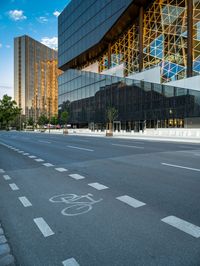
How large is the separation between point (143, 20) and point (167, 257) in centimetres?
5334

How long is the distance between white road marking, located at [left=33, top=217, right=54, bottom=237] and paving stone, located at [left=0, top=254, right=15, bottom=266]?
606 mm

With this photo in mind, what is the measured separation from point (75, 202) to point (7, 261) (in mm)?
2056

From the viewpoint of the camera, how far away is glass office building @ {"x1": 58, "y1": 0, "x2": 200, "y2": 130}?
129ft

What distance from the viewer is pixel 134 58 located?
51.8m

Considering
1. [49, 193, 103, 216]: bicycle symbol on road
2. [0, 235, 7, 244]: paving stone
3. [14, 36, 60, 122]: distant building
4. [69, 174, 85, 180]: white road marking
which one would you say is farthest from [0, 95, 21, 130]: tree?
[0, 235, 7, 244]: paving stone

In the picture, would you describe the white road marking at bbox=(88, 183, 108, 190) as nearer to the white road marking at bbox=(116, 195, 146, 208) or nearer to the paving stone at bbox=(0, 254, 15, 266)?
the white road marking at bbox=(116, 195, 146, 208)

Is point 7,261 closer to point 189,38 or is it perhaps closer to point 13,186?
point 13,186

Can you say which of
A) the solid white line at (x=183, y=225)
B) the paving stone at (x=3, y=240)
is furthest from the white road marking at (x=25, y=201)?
the solid white line at (x=183, y=225)

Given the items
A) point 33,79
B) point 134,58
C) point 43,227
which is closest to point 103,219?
point 43,227

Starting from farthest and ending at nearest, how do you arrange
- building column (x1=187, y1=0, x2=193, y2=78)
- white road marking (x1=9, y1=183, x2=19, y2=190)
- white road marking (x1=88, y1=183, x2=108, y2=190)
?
1. building column (x1=187, y1=0, x2=193, y2=78)
2. white road marking (x1=9, y1=183, x2=19, y2=190)
3. white road marking (x1=88, y1=183, x2=108, y2=190)

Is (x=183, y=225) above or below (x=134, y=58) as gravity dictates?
below

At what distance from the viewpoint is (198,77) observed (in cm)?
3559

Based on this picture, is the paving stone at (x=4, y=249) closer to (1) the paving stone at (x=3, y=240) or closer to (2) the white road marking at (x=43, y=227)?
(1) the paving stone at (x=3, y=240)

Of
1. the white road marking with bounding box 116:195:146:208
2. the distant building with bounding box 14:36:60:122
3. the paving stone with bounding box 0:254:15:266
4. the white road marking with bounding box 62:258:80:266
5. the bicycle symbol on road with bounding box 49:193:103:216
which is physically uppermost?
the distant building with bounding box 14:36:60:122
